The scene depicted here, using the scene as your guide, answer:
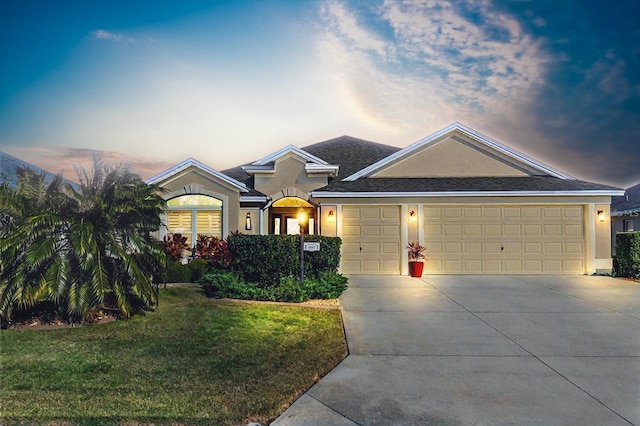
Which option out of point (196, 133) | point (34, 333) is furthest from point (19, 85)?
point (196, 133)

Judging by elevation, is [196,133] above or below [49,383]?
above

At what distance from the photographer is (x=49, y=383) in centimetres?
404

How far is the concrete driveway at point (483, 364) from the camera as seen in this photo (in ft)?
11.4

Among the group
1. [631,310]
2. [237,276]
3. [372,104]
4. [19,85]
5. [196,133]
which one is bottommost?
[631,310]

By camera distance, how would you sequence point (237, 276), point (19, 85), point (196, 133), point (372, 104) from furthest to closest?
point (372, 104)
point (196, 133)
point (237, 276)
point (19, 85)

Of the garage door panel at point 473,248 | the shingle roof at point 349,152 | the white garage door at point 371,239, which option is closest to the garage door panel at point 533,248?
the garage door panel at point 473,248

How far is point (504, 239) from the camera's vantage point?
42.5 ft

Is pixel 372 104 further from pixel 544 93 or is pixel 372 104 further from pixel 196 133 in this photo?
pixel 196 133

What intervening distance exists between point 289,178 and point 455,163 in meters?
6.56

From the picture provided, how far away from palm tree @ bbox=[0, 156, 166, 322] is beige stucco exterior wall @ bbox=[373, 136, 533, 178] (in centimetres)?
952

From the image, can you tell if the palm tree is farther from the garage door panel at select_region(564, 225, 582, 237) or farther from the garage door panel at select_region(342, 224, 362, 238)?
the garage door panel at select_region(564, 225, 582, 237)

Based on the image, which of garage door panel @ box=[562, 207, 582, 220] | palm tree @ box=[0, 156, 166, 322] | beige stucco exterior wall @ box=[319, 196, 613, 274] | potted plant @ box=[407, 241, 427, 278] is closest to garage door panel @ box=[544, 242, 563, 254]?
beige stucco exterior wall @ box=[319, 196, 613, 274]

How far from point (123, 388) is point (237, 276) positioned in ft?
16.6

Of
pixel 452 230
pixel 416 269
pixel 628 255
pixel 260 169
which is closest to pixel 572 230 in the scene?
pixel 628 255
